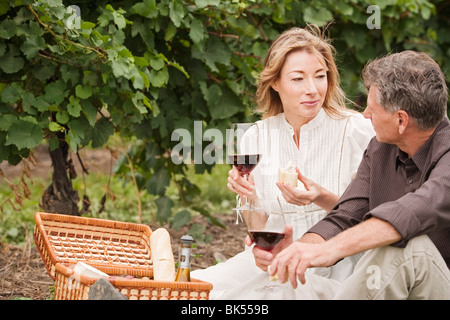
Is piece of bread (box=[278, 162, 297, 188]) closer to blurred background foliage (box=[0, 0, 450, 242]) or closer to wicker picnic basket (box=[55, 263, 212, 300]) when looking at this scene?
wicker picnic basket (box=[55, 263, 212, 300])

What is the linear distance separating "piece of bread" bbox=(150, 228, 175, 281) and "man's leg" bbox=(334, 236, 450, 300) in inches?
29.0

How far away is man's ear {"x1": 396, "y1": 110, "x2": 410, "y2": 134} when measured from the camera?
9.84 ft

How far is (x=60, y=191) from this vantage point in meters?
5.26

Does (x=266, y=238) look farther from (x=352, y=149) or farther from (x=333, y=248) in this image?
(x=352, y=149)

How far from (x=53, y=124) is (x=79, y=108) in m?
0.20

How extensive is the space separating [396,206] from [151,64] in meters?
2.31

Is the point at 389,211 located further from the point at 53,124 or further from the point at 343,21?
the point at 343,21

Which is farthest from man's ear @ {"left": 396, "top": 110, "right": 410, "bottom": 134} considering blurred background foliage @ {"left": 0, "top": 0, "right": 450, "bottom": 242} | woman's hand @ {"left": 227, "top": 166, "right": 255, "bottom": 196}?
blurred background foliage @ {"left": 0, "top": 0, "right": 450, "bottom": 242}

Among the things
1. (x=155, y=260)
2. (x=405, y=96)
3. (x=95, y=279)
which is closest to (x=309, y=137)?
(x=405, y=96)

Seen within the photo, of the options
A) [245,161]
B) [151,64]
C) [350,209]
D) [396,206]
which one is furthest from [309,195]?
[151,64]

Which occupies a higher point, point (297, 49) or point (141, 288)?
point (297, 49)

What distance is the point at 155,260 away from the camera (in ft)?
10.4

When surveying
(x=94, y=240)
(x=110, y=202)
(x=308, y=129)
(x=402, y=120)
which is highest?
(x=110, y=202)

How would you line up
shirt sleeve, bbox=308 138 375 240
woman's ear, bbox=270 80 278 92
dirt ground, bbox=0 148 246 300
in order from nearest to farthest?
shirt sleeve, bbox=308 138 375 240 < woman's ear, bbox=270 80 278 92 < dirt ground, bbox=0 148 246 300
